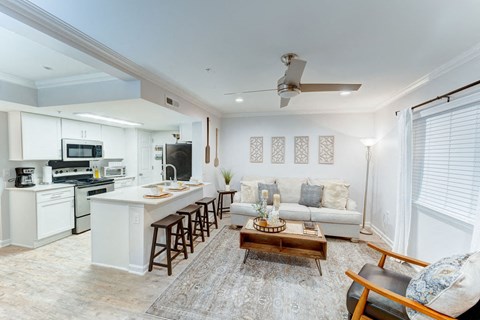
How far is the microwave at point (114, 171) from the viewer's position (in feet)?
16.4

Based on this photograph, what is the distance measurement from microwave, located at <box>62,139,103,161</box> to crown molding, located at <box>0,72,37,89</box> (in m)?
1.22

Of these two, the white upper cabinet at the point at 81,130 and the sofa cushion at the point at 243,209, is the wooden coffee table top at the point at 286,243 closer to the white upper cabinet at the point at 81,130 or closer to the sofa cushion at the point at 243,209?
the sofa cushion at the point at 243,209

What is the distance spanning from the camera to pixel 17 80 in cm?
289

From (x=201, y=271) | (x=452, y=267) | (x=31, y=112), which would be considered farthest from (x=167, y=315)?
(x=31, y=112)

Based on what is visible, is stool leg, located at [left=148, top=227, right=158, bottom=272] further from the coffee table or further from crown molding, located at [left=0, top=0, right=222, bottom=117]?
crown molding, located at [left=0, top=0, right=222, bottom=117]

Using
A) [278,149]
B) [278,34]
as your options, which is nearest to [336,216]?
[278,149]

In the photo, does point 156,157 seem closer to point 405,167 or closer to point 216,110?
point 216,110

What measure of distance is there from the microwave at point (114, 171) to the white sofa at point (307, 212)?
3108 mm

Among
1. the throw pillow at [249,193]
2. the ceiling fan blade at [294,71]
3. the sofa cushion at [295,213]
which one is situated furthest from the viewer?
the throw pillow at [249,193]

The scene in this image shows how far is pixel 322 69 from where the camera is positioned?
100 inches

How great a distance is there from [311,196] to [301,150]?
1231mm

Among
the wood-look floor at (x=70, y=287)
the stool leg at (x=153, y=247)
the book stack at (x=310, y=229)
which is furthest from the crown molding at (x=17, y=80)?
the book stack at (x=310, y=229)

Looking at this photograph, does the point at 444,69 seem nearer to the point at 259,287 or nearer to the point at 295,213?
the point at 295,213

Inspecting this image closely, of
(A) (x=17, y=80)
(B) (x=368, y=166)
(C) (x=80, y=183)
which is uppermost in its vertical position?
(A) (x=17, y=80)
